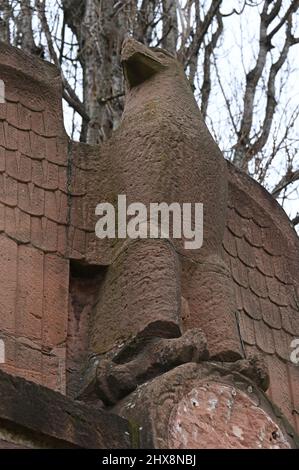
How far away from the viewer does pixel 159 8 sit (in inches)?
312

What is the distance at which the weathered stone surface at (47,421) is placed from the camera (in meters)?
3.01

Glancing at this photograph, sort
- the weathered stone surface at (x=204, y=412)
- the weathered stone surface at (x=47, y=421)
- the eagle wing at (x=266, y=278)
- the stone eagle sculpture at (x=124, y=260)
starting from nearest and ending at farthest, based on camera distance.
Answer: the weathered stone surface at (x=47, y=421) < the weathered stone surface at (x=204, y=412) < the stone eagle sculpture at (x=124, y=260) < the eagle wing at (x=266, y=278)

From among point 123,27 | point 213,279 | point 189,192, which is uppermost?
point 123,27

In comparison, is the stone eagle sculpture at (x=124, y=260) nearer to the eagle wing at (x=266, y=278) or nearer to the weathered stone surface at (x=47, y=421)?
the eagle wing at (x=266, y=278)

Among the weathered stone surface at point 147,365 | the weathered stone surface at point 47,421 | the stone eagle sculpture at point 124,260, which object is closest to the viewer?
the weathered stone surface at point 47,421

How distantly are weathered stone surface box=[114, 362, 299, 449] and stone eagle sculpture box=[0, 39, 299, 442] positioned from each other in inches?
2.7

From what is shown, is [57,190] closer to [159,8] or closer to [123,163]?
[123,163]

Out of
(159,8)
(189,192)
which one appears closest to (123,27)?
(159,8)

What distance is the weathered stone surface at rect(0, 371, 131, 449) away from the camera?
9.87 feet

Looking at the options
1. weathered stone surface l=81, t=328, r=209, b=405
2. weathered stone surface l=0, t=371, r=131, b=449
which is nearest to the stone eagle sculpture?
weathered stone surface l=81, t=328, r=209, b=405

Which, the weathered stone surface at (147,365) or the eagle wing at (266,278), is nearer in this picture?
the weathered stone surface at (147,365)

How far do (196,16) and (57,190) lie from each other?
421 centimetres

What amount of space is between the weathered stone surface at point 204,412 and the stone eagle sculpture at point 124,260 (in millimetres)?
70

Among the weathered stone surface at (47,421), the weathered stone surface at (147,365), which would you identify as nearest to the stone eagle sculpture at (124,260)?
the weathered stone surface at (147,365)
